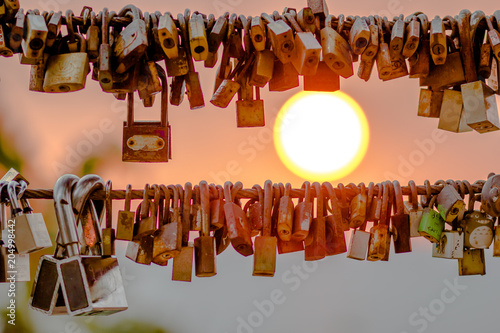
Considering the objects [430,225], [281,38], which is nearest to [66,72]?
[281,38]

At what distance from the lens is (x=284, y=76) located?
6.31 ft

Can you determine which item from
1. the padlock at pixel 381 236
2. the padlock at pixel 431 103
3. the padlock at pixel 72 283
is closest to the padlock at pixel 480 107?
the padlock at pixel 431 103

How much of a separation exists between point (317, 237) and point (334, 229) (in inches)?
2.2

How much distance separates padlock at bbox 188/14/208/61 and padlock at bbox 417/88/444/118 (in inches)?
27.4

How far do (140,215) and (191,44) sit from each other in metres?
0.51

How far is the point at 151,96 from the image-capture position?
200 centimetres

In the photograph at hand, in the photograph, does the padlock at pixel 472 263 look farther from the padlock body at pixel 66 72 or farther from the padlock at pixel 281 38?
the padlock body at pixel 66 72

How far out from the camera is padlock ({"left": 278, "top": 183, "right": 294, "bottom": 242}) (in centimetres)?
189

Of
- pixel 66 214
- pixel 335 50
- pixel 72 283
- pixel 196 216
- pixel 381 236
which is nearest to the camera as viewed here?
pixel 72 283

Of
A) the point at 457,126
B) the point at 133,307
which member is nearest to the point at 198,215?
the point at 457,126

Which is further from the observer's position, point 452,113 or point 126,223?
point 452,113

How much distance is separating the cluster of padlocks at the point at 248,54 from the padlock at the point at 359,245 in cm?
41

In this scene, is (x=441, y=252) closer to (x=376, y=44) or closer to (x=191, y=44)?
(x=376, y=44)

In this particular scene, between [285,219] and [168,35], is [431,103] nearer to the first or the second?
[285,219]
